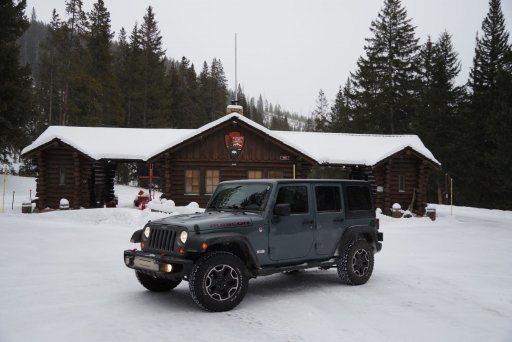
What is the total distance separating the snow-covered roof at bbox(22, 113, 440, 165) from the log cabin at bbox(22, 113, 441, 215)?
0.06m

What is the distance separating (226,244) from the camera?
6.45 metres

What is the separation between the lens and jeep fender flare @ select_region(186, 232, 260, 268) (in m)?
5.96

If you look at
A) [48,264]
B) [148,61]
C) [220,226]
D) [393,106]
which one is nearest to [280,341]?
[220,226]

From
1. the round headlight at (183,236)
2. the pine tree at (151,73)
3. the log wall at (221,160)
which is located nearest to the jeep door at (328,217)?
the round headlight at (183,236)

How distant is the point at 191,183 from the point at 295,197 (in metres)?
16.3

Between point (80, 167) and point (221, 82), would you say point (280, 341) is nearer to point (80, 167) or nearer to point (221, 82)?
point (80, 167)

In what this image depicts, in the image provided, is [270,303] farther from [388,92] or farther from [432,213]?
[388,92]

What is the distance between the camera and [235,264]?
6.21m

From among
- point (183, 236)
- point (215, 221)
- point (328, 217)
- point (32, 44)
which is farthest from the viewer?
point (32, 44)

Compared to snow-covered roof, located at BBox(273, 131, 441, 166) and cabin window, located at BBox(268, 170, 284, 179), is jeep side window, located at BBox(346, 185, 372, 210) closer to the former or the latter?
snow-covered roof, located at BBox(273, 131, 441, 166)

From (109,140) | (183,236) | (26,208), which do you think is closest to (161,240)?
(183,236)

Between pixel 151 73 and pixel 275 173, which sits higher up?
pixel 151 73

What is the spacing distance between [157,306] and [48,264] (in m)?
4.68

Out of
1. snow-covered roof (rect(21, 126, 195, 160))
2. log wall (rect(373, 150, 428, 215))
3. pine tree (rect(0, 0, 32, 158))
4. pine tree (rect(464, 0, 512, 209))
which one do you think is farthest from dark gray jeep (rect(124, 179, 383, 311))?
pine tree (rect(464, 0, 512, 209))
